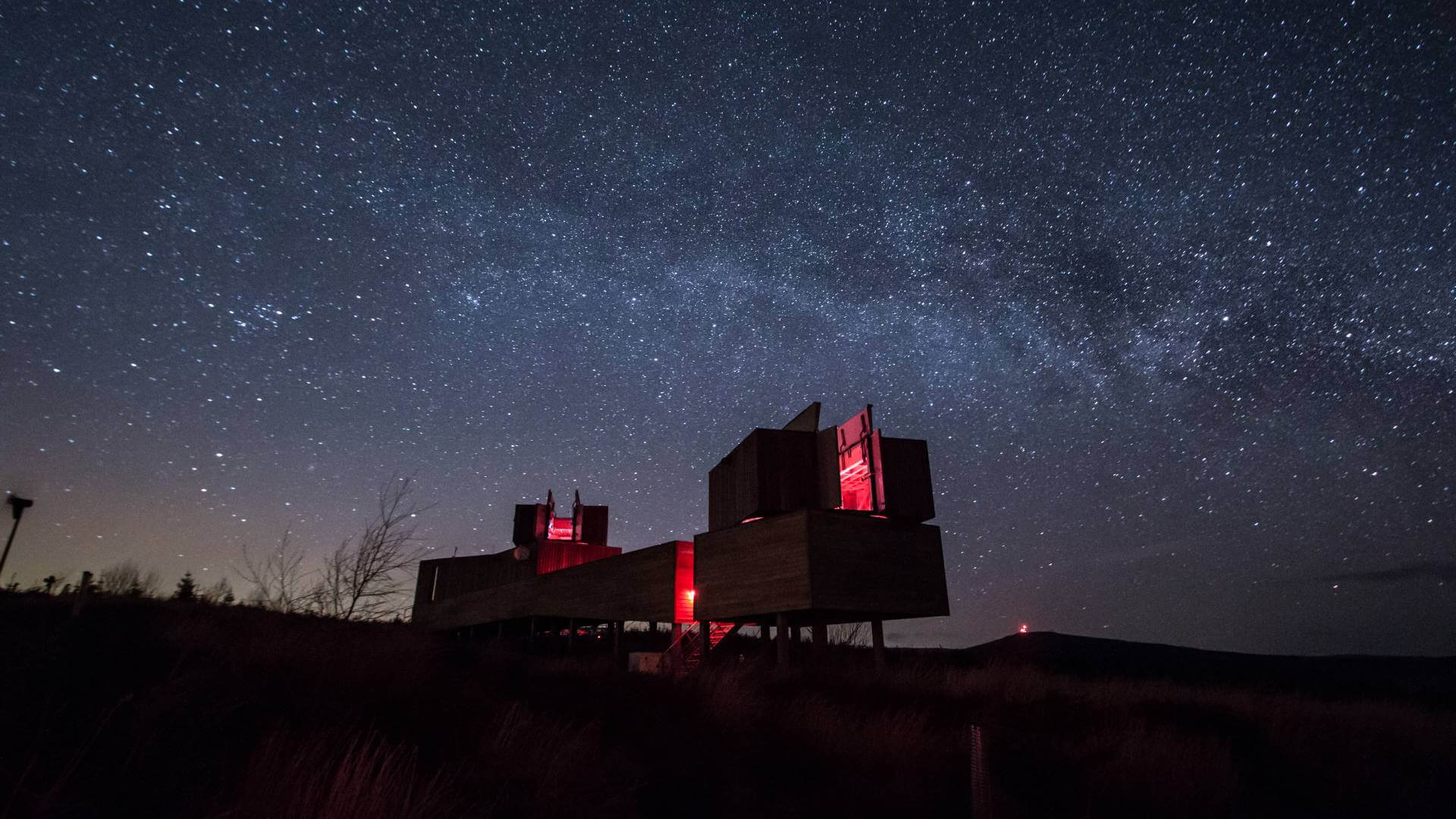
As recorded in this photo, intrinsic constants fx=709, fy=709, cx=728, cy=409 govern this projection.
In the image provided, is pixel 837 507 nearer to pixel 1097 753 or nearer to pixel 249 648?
pixel 1097 753

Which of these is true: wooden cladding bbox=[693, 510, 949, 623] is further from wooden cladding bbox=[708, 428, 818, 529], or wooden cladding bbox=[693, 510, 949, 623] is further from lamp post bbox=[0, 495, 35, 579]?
lamp post bbox=[0, 495, 35, 579]

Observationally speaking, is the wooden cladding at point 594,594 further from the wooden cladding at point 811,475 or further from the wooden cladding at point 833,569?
the wooden cladding at point 811,475

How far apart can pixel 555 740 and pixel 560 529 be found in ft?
113

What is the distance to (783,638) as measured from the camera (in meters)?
21.9

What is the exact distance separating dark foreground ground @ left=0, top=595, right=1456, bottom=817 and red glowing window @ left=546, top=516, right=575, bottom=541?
2556 cm

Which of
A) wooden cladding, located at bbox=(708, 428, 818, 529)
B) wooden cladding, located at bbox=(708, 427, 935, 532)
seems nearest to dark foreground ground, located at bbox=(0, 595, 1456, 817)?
wooden cladding, located at bbox=(708, 427, 935, 532)

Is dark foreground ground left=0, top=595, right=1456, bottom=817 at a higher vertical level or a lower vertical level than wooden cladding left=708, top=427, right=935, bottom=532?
lower

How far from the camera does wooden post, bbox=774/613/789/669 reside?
70.6ft

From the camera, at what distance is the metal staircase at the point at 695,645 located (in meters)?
24.1

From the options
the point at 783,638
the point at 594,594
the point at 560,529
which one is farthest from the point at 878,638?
the point at 560,529

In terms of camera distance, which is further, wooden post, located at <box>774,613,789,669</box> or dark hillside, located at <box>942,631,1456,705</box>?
dark hillside, located at <box>942,631,1456,705</box>

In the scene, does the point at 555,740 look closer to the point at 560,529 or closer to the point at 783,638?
Answer: the point at 783,638

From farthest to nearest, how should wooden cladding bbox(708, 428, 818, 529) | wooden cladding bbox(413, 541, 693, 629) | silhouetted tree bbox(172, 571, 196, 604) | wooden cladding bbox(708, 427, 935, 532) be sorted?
1. wooden cladding bbox(413, 541, 693, 629)
2. wooden cladding bbox(708, 428, 818, 529)
3. wooden cladding bbox(708, 427, 935, 532)
4. silhouetted tree bbox(172, 571, 196, 604)

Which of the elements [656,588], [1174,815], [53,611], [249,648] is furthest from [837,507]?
[53,611]
